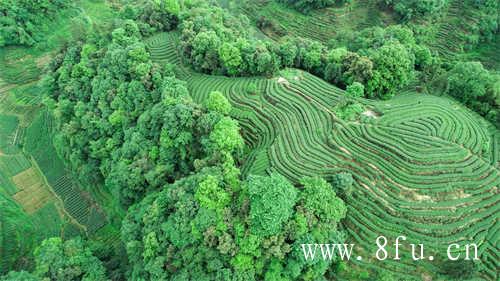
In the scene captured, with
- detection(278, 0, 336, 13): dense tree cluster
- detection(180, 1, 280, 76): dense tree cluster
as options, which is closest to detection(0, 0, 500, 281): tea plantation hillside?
detection(180, 1, 280, 76): dense tree cluster

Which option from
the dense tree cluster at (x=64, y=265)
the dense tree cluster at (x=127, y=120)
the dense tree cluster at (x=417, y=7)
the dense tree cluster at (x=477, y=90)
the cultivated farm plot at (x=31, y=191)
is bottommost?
the cultivated farm plot at (x=31, y=191)

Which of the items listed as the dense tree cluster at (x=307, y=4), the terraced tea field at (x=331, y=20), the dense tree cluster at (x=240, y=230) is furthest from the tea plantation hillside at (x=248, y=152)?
the dense tree cluster at (x=307, y=4)

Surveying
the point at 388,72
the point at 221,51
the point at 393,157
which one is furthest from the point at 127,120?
the point at 388,72

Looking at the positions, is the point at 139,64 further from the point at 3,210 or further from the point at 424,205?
the point at 424,205

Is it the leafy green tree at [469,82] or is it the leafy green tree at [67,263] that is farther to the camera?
the leafy green tree at [469,82]

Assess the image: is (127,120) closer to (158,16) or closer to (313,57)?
(158,16)

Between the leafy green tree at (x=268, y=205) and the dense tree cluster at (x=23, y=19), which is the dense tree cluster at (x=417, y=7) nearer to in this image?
the leafy green tree at (x=268, y=205)
